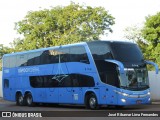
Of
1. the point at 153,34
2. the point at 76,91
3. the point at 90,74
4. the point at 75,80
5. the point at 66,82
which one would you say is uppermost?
the point at 153,34

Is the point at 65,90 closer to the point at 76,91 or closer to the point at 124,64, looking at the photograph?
the point at 76,91

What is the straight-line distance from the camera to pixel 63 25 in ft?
184

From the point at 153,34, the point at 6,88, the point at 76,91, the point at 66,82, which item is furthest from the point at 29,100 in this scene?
the point at 153,34

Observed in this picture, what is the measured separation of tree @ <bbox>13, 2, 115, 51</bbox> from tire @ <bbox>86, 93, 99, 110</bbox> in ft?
104

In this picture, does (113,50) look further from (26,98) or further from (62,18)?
(62,18)

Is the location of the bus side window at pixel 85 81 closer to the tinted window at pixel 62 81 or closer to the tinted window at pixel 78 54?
the tinted window at pixel 62 81

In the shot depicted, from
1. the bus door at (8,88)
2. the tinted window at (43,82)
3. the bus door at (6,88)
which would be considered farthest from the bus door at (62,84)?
the bus door at (6,88)

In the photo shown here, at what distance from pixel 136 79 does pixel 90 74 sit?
260cm

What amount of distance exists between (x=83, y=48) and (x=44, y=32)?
118 feet

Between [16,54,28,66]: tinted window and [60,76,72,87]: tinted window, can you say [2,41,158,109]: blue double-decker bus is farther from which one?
[16,54,28,66]: tinted window

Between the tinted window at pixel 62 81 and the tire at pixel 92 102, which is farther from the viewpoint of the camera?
the tinted window at pixel 62 81

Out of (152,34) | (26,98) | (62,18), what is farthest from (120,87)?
(62,18)

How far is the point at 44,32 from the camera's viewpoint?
5769 cm

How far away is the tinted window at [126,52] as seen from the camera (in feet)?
68.8
